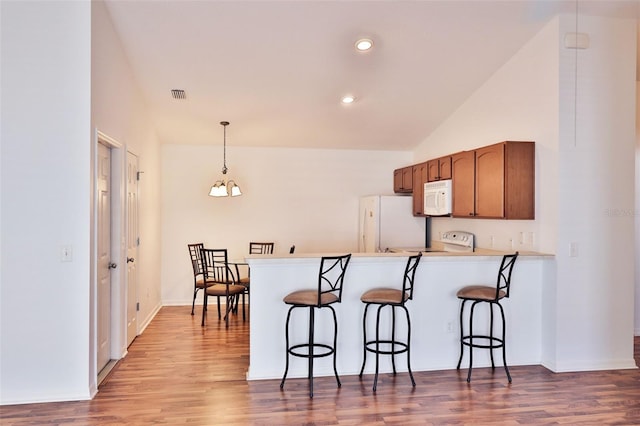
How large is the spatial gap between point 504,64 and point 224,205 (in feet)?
13.8

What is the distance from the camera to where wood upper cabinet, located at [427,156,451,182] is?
5062 mm

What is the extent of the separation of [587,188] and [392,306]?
6.67 feet

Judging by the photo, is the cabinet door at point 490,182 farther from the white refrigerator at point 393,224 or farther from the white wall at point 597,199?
the white refrigerator at point 393,224

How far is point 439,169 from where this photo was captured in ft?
17.3

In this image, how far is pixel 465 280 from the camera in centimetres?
389

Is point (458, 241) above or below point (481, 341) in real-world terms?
above

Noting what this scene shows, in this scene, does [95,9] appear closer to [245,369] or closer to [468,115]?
[245,369]

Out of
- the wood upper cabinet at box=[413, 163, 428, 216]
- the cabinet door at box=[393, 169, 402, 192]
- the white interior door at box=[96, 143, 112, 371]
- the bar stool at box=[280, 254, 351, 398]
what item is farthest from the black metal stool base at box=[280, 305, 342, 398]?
the cabinet door at box=[393, 169, 402, 192]

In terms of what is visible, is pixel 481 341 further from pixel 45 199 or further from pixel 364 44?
pixel 45 199

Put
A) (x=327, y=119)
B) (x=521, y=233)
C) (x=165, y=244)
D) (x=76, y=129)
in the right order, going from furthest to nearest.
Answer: (x=165, y=244)
(x=327, y=119)
(x=521, y=233)
(x=76, y=129)

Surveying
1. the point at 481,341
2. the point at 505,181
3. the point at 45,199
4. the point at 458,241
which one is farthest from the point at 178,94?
the point at 481,341

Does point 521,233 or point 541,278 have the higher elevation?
point 521,233

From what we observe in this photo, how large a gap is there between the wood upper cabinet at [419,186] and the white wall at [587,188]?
6.17ft

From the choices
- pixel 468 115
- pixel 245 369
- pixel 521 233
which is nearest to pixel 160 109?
pixel 245 369
